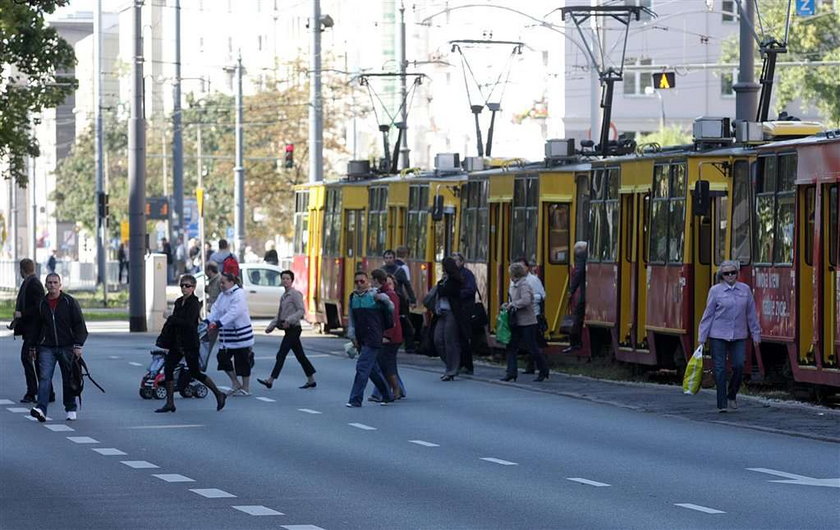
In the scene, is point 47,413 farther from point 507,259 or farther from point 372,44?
point 372,44

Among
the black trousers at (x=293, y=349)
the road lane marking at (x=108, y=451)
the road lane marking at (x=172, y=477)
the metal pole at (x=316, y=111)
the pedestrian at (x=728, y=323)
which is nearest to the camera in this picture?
the road lane marking at (x=172, y=477)

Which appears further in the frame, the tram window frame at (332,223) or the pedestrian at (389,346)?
the tram window frame at (332,223)

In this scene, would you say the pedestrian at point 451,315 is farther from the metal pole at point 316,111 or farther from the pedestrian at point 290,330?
the metal pole at point 316,111

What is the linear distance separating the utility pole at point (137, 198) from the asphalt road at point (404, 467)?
16.2 metres

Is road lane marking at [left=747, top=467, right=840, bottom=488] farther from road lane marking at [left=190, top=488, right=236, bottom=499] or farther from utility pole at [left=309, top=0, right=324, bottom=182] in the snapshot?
utility pole at [left=309, top=0, right=324, bottom=182]

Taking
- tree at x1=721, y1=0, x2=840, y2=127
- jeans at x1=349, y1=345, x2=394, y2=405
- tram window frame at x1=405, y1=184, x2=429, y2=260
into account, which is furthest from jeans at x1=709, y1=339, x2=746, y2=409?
Result: tree at x1=721, y1=0, x2=840, y2=127

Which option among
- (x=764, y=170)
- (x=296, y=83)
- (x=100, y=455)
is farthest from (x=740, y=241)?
(x=296, y=83)

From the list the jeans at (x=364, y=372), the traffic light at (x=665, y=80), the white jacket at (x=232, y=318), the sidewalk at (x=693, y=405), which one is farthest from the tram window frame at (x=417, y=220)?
the jeans at (x=364, y=372)

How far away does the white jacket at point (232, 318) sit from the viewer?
24.2 m

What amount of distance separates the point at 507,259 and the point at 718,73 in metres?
52.8

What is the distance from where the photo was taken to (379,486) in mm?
15078

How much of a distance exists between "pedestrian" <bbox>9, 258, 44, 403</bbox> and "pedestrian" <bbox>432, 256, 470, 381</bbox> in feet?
19.1

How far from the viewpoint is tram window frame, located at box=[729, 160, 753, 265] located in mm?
24141

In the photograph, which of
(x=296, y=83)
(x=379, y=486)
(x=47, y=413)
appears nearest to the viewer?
(x=379, y=486)
